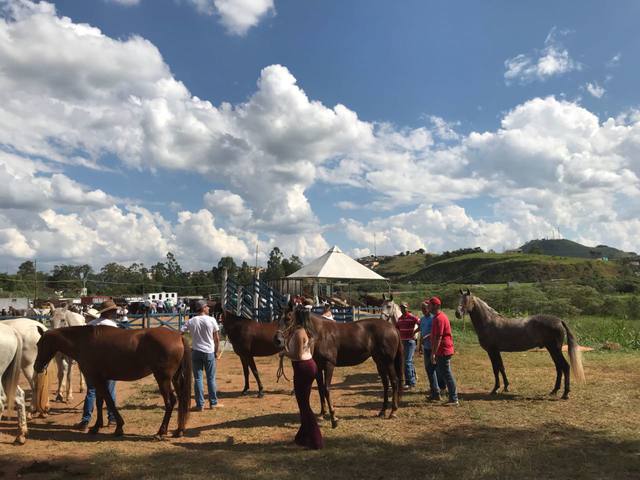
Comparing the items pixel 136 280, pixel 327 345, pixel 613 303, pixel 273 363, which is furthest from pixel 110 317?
pixel 136 280

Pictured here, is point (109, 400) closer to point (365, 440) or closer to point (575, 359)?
point (365, 440)

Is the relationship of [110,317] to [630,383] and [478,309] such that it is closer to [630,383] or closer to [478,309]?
[478,309]

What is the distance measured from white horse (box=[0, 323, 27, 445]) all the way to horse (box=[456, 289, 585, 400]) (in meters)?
8.18

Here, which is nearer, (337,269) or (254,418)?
(254,418)

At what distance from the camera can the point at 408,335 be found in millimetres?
9742

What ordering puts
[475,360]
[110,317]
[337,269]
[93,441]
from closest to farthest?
1. [93,441]
2. [110,317]
3. [475,360]
4. [337,269]

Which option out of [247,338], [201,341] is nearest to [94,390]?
[201,341]

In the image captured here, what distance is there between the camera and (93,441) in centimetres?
659

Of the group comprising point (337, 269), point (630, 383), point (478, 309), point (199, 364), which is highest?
point (337, 269)

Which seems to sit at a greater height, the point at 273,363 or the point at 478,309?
the point at 478,309

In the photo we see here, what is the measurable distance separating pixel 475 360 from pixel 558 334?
4834mm

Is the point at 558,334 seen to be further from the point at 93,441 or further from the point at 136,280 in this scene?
the point at 136,280

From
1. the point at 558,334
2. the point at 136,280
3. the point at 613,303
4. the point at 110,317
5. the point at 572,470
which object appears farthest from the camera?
the point at 136,280

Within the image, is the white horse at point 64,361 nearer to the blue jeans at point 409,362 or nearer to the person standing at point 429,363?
the blue jeans at point 409,362
